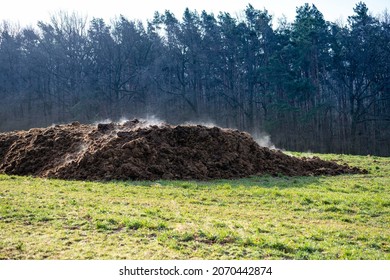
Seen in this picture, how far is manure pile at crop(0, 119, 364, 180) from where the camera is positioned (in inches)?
599

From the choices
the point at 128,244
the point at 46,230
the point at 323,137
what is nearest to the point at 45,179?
the point at 46,230

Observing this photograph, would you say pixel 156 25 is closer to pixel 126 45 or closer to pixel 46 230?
pixel 126 45

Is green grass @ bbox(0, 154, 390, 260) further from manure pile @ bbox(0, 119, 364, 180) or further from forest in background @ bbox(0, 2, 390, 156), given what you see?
forest in background @ bbox(0, 2, 390, 156)

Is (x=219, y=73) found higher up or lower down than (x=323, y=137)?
higher up

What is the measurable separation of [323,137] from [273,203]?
3632 cm

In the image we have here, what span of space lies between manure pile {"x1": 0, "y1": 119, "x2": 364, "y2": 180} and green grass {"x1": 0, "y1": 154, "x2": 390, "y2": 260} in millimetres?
1431

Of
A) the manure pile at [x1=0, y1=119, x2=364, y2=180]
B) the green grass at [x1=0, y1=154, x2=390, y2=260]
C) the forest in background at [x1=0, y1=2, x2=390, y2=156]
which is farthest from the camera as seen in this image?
the forest in background at [x1=0, y1=2, x2=390, y2=156]

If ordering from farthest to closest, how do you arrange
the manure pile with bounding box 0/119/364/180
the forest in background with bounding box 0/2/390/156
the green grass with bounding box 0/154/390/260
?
1. the forest in background with bounding box 0/2/390/156
2. the manure pile with bounding box 0/119/364/180
3. the green grass with bounding box 0/154/390/260

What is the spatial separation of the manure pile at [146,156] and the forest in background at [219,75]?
83.9 feet

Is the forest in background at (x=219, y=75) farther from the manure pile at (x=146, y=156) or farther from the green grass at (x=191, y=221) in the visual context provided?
the green grass at (x=191, y=221)

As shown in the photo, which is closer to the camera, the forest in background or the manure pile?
the manure pile

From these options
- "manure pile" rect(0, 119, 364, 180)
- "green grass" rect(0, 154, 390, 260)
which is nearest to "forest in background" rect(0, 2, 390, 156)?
"manure pile" rect(0, 119, 364, 180)

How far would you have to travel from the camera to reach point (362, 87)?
48344 mm

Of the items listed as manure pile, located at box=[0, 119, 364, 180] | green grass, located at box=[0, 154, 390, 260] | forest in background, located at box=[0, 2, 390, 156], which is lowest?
green grass, located at box=[0, 154, 390, 260]
